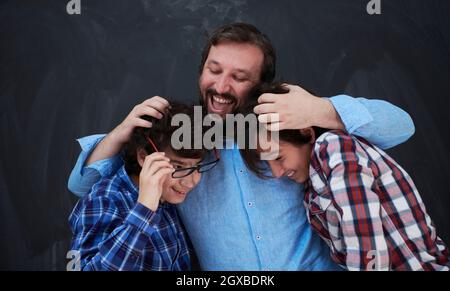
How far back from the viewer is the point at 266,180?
4.79 ft

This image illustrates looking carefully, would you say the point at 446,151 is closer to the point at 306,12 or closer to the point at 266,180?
the point at 306,12

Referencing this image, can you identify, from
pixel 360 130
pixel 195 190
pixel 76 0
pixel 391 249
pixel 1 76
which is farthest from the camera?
pixel 1 76

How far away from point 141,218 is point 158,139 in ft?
0.81

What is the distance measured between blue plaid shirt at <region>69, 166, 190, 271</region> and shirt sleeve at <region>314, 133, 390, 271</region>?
42cm

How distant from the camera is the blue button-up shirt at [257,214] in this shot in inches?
56.1

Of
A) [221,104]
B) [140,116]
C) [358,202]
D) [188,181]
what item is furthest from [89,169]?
[358,202]

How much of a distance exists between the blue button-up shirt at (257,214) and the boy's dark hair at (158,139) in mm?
79

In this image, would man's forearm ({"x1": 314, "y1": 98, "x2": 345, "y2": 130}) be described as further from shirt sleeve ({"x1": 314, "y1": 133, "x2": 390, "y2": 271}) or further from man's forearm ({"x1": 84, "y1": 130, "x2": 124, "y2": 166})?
man's forearm ({"x1": 84, "y1": 130, "x2": 124, "y2": 166})

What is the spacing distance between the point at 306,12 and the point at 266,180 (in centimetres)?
77

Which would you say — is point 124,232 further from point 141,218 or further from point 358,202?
point 358,202

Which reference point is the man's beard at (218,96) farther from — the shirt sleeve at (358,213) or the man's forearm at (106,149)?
the shirt sleeve at (358,213)

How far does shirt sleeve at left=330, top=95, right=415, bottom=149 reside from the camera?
1367mm

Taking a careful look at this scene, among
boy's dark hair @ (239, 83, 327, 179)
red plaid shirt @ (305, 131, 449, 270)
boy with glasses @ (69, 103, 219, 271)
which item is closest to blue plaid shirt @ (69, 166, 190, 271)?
boy with glasses @ (69, 103, 219, 271)

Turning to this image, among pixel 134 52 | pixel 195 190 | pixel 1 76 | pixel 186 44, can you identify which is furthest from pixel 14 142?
pixel 195 190
